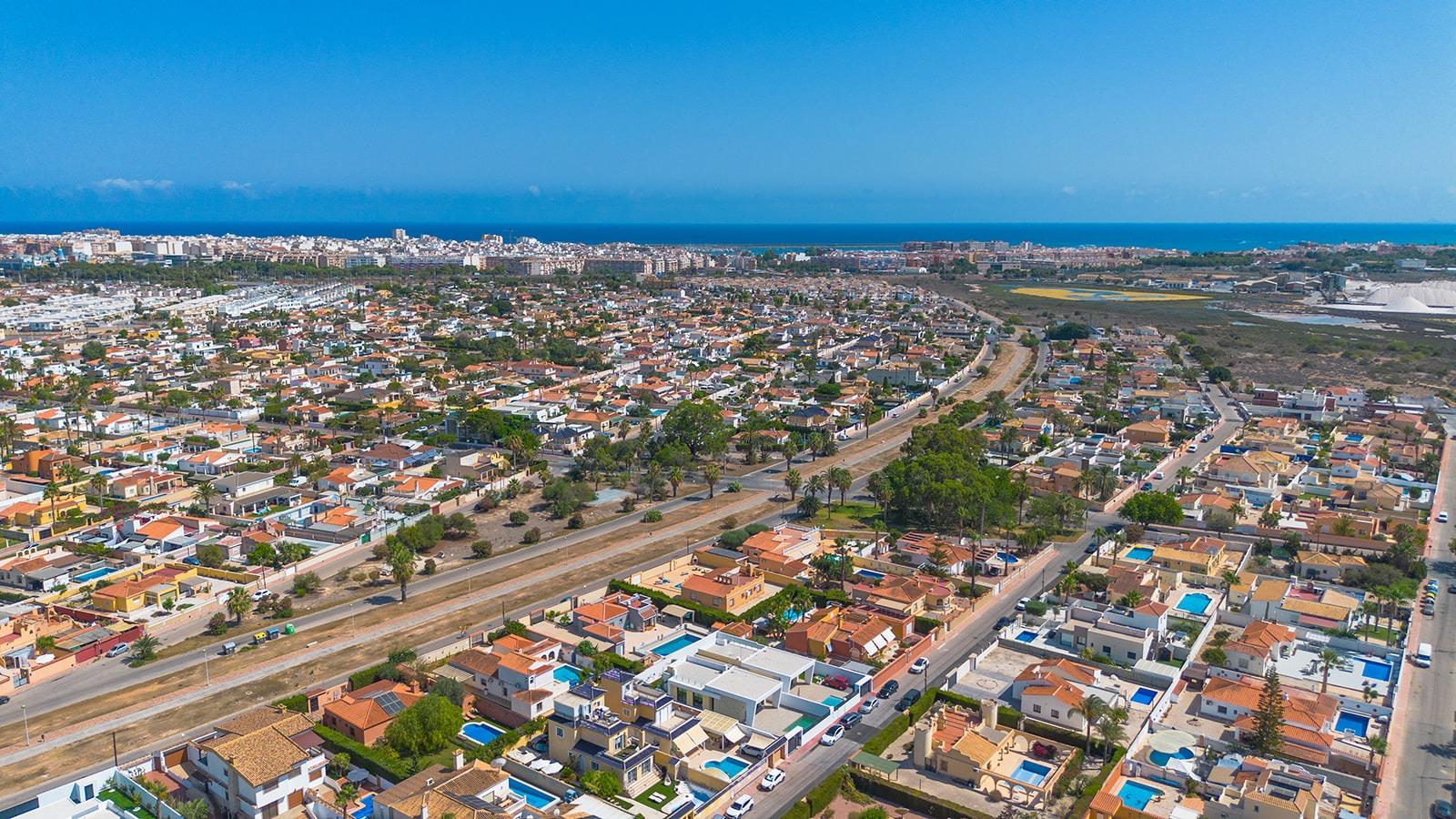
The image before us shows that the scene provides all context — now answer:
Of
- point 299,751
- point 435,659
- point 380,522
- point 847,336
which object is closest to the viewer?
point 299,751

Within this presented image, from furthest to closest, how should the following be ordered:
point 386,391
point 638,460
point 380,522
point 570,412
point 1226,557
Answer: point 386,391 < point 570,412 < point 638,460 < point 380,522 < point 1226,557

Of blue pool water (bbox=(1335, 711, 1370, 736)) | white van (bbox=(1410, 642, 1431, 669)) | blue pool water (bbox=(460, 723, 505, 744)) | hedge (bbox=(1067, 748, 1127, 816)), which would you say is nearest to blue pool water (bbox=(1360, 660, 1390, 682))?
white van (bbox=(1410, 642, 1431, 669))

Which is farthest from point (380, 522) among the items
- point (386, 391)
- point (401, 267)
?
point (401, 267)

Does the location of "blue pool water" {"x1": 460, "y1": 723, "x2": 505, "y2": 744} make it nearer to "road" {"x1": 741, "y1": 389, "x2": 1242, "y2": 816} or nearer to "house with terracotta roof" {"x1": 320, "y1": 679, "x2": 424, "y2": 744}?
"house with terracotta roof" {"x1": 320, "y1": 679, "x2": 424, "y2": 744}

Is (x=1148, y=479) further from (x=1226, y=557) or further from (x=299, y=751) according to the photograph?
(x=299, y=751)

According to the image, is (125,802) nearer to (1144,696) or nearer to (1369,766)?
(1144,696)

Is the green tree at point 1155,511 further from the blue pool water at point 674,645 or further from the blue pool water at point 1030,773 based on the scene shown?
the blue pool water at point 674,645
